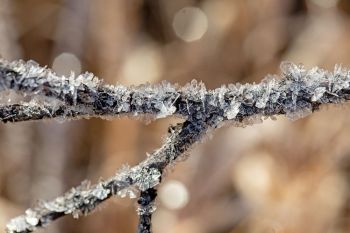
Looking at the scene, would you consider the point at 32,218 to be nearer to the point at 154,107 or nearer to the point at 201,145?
the point at 154,107

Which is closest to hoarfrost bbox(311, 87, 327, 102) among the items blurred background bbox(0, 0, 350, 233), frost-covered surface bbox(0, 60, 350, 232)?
frost-covered surface bbox(0, 60, 350, 232)

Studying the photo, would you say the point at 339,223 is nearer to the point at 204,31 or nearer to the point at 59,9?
the point at 204,31

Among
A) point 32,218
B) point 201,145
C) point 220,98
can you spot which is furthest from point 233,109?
point 201,145

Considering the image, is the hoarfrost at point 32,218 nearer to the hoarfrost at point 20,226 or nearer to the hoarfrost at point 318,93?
the hoarfrost at point 20,226

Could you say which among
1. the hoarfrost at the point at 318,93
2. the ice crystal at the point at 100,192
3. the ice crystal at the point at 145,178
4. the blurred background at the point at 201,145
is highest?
the blurred background at the point at 201,145

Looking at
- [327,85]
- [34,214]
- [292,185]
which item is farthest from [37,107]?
[292,185]

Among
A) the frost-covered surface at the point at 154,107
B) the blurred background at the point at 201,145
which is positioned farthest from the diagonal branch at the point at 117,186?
the blurred background at the point at 201,145
